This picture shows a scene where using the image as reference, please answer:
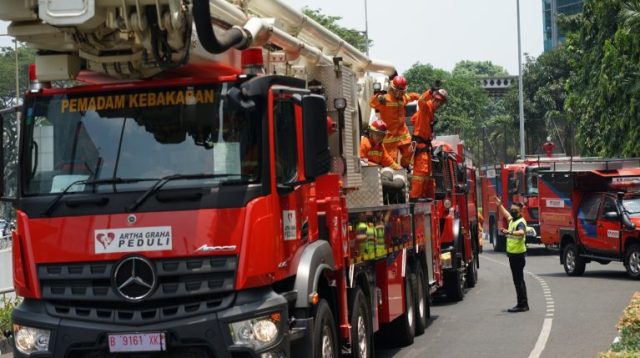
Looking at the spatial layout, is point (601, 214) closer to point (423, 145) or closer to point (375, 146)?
point (423, 145)

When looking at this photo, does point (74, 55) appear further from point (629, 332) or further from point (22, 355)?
point (629, 332)

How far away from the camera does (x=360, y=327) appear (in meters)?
11.7

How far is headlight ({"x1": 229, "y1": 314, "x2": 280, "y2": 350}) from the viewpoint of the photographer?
856 centimetres

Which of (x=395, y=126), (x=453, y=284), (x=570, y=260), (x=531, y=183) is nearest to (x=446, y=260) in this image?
(x=453, y=284)

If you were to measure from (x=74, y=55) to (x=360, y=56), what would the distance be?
585 centimetres


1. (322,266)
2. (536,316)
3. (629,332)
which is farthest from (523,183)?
(322,266)

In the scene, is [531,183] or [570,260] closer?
[570,260]

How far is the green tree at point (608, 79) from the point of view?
32500mm

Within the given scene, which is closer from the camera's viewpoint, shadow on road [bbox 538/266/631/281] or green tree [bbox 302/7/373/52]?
shadow on road [bbox 538/266/631/281]

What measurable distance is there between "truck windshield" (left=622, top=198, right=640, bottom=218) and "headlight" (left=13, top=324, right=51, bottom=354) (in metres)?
19.1

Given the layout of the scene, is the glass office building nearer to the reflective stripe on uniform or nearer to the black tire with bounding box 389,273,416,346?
the reflective stripe on uniform

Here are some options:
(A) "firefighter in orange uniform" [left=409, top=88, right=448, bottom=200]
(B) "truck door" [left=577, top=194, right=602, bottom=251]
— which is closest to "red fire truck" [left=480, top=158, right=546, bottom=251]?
(B) "truck door" [left=577, top=194, right=602, bottom=251]

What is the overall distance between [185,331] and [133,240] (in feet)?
2.66

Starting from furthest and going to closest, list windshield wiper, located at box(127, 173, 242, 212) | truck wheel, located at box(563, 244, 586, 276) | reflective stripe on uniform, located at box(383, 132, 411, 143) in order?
truck wheel, located at box(563, 244, 586, 276), reflective stripe on uniform, located at box(383, 132, 411, 143), windshield wiper, located at box(127, 173, 242, 212)
